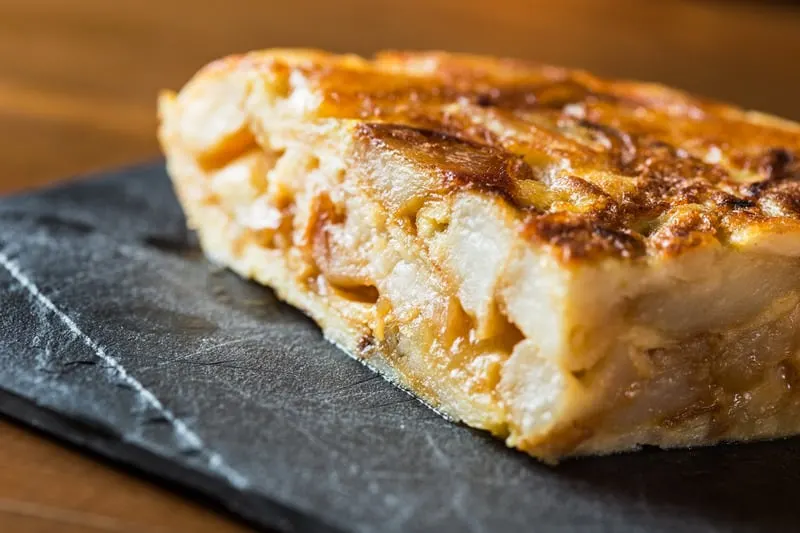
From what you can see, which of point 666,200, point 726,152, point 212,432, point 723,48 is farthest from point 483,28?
point 212,432

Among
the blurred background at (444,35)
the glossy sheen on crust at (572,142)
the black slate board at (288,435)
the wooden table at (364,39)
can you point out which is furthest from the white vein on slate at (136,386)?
the blurred background at (444,35)

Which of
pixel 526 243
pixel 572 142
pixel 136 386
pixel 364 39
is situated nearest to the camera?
pixel 526 243

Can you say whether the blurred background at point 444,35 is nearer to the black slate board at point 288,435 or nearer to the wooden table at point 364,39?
the wooden table at point 364,39

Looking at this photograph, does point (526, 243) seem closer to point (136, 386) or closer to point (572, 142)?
point (572, 142)

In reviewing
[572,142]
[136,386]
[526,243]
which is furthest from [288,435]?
[572,142]

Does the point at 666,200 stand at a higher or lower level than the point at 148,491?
higher

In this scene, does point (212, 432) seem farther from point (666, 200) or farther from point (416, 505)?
point (666, 200)
